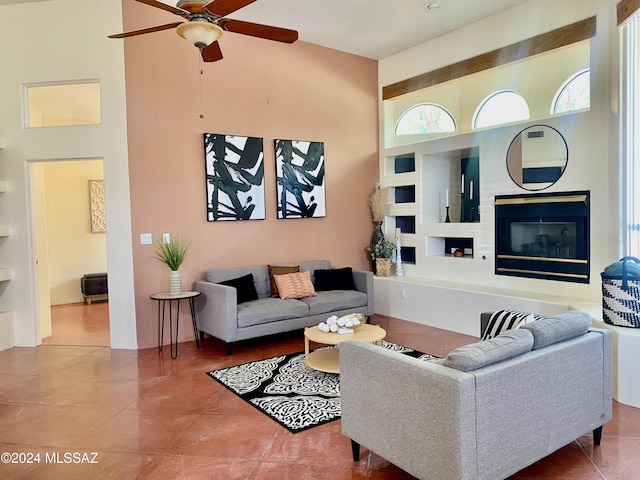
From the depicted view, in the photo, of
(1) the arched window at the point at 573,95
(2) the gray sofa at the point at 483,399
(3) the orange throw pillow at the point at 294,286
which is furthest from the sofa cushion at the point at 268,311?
(1) the arched window at the point at 573,95

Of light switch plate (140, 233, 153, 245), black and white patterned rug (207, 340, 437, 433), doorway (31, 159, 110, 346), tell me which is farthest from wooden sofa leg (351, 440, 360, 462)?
doorway (31, 159, 110, 346)

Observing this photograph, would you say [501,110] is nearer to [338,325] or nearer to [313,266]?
[313,266]

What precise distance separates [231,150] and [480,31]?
3310 mm

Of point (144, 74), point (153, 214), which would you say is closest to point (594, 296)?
point (153, 214)

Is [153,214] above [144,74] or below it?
below

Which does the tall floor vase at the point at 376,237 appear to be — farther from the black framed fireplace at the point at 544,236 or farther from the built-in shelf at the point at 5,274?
the built-in shelf at the point at 5,274

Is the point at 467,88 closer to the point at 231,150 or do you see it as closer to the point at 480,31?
the point at 480,31

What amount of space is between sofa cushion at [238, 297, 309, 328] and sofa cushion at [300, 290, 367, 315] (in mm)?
127

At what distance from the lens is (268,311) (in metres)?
4.68

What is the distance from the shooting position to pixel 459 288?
525 cm

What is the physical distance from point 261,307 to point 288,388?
1.28 meters

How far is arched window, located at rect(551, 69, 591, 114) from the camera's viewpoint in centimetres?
470

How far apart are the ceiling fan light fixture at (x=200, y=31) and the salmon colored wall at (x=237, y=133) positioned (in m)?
2.30

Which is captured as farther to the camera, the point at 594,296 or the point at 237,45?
the point at 237,45
